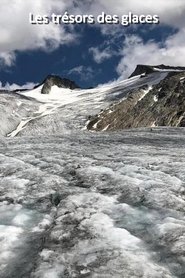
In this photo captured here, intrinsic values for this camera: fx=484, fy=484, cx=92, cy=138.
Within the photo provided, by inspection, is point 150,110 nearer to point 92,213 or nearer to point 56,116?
point 56,116

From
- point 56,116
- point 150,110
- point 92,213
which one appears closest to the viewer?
point 92,213

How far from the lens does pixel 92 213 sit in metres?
13.3

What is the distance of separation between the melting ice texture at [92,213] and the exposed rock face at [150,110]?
96370 mm

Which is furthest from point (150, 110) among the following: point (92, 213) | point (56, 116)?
point (92, 213)

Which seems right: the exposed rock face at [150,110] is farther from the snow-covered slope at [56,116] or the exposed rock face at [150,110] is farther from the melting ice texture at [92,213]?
the melting ice texture at [92,213]

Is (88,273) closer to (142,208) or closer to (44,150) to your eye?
(142,208)

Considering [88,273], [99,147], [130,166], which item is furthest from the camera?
[99,147]

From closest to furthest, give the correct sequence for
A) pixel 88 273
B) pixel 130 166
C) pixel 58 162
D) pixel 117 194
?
pixel 88 273
pixel 117 194
pixel 130 166
pixel 58 162

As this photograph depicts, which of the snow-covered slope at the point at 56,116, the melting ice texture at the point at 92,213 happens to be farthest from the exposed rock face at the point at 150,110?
the melting ice texture at the point at 92,213

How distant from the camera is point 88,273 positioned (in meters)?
9.80

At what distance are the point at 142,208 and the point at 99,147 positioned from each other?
1310cm

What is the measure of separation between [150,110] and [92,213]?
407 feet

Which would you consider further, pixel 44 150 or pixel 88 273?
pixel 44 150

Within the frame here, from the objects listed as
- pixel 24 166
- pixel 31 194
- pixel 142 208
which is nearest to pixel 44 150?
pixel 24 166
